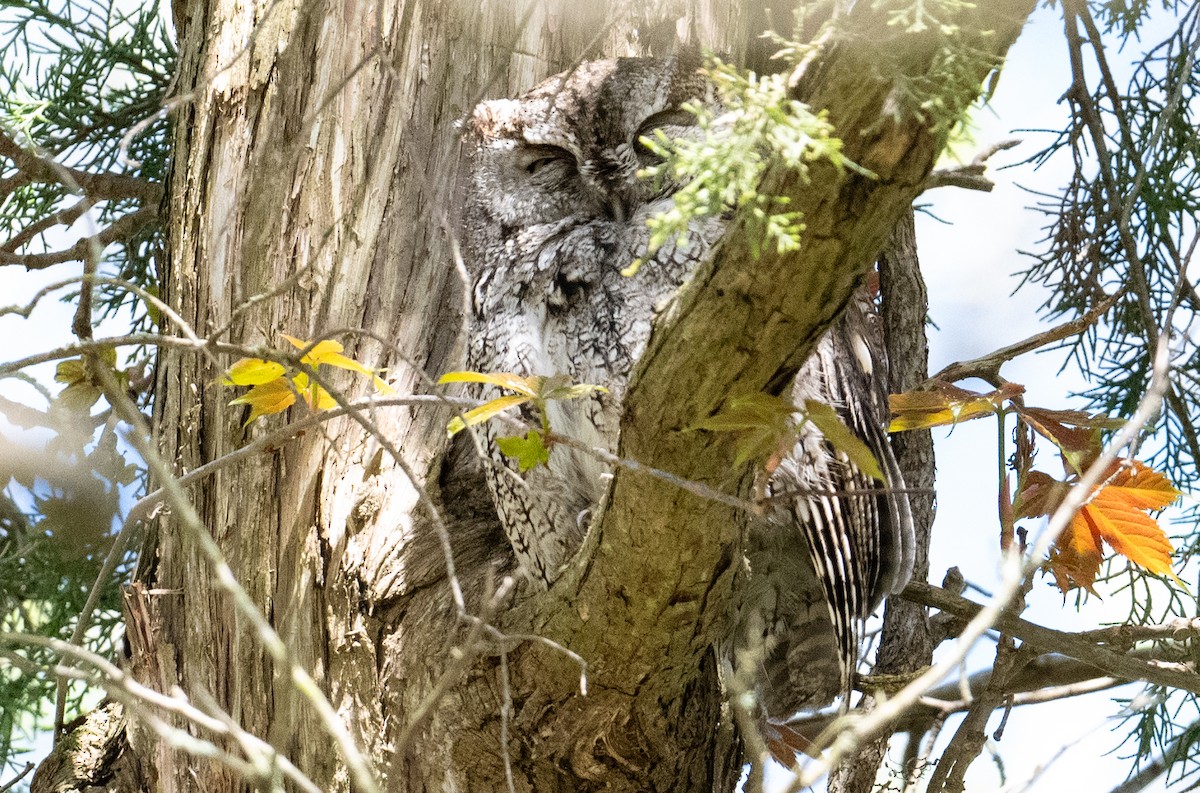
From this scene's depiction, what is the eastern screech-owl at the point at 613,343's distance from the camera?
6.14 feet

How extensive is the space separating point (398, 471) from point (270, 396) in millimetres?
345

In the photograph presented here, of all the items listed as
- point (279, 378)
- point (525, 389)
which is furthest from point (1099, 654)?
point (279, 378)

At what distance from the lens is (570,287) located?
192 centimetres

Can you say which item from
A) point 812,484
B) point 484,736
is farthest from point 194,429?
point 812,484

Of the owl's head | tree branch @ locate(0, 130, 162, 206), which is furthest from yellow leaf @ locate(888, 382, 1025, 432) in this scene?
tree branch @ locate(0, 130, 162, 206)

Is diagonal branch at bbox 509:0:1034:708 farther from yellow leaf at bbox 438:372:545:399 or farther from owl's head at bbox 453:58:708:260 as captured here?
owl's head at bbox 453:58:708:260

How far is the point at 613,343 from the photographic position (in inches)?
72.6

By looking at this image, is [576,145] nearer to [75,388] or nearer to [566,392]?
[566,392]

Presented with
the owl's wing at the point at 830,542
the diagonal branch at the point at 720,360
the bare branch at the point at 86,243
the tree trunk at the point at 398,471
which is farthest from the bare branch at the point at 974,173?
the bare branch at the point at 86,243

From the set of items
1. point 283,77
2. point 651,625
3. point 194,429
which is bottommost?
point 651,625

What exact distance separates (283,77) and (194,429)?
2.18 feet

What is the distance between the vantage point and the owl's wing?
1.87 m

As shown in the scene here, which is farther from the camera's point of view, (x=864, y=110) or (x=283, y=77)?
(x=283, y=77)

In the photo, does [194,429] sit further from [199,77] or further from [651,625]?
[651,625]
